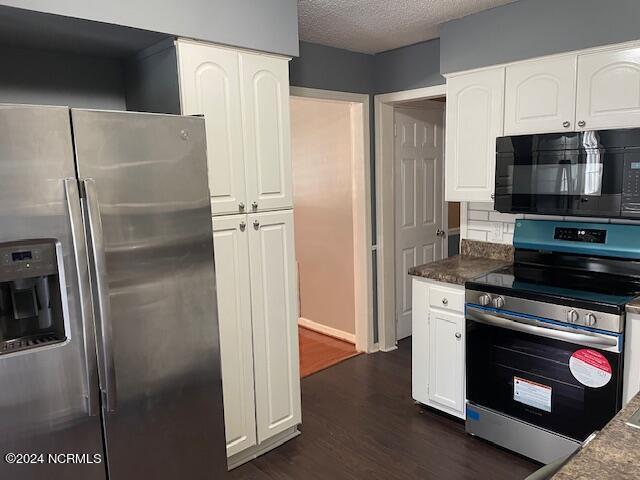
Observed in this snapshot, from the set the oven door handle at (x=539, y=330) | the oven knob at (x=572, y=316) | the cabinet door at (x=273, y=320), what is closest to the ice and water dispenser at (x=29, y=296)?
the cabinet door at (x=273, y=320)

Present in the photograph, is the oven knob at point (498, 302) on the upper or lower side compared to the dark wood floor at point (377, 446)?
upper

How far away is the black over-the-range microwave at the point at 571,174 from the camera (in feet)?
7.46

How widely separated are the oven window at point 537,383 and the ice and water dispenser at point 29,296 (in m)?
2.02

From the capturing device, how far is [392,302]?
4066 millimetres

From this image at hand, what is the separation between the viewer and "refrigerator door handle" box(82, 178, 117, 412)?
1.60 metres

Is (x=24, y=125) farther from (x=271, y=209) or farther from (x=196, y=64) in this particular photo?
(x=271, y=209)

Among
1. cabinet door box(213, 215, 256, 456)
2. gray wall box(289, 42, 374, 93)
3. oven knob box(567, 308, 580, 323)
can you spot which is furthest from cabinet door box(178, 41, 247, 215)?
Result: oven knob box(567, 308, 580, 323)

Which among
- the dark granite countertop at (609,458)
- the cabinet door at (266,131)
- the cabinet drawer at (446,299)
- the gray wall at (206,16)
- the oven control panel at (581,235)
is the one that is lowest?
the cabinet drawer at (446,299)

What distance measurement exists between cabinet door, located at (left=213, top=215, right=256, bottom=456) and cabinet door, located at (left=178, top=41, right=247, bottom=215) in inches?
5.0

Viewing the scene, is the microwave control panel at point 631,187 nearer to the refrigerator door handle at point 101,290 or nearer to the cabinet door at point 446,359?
the cabinet door at point 446,359

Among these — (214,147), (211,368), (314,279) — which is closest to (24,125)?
(214,147)

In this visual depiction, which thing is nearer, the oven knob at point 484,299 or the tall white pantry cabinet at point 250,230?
the tall white pantry cabinet at point 250,230

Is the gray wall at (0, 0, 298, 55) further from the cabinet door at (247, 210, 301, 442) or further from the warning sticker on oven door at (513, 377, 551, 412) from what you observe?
the warning sticker on oven door at (513, 377, 551, 412)

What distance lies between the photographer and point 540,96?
258 cm
